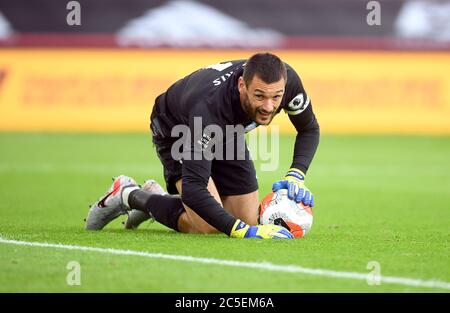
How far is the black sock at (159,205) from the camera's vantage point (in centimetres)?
852

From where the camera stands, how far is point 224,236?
8.16 meters

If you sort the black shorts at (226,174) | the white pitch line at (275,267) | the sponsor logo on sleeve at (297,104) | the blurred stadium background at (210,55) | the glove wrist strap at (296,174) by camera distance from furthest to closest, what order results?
the blurred stadium background at (210,55), the black shorts at (226,174), the glove wrist strap at (296,174), the sponsor logo on sleeve at (297,104), the white pitch line at (275,267)

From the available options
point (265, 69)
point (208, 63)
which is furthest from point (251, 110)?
point (208, 63)

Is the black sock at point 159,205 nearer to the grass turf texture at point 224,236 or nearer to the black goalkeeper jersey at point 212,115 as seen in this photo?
the grass turf texture at point 224,236

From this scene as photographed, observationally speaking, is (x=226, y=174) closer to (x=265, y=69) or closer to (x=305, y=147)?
(x=305, y=147)

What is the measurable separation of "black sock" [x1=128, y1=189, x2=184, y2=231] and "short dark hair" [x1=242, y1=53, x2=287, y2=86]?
1498mm

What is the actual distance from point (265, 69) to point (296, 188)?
1216 mm

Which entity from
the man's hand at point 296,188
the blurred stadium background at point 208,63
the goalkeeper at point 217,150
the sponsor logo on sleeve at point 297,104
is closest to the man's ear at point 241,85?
the goalkeeper at point 217,150

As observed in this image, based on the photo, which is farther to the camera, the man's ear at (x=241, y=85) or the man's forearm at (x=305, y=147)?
the man's forearm at (x=305, y=147)

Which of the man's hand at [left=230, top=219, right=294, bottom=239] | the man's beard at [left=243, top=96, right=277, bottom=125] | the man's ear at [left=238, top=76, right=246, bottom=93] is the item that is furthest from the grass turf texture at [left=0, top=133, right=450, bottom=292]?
the man's ear at [left=238, top=76, right=246, bottom=93]

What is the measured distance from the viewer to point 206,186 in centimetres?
780
